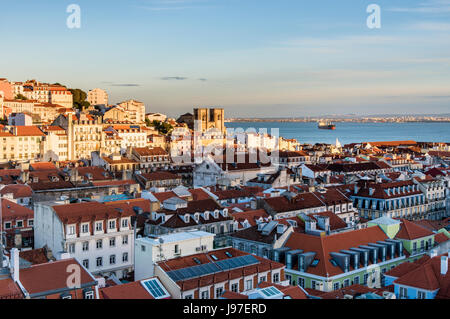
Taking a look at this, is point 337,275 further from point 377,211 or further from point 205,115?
point 205,115

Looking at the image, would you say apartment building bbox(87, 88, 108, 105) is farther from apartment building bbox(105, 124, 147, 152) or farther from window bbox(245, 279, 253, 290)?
window bbox(245, 279, 253, 290)

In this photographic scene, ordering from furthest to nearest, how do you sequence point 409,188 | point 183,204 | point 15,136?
point 15,136
point 409,188
point 183,204

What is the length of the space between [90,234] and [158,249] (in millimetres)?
6179

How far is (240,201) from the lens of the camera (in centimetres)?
4316

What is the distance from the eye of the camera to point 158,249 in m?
24.0

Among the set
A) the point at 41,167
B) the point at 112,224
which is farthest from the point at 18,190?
the point at 112,224

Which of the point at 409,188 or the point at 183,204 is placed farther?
the point at 409,188

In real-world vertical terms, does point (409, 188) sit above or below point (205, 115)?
below

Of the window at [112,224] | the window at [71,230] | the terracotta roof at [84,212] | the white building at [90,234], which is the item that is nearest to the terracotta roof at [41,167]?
the white building at [90,234]

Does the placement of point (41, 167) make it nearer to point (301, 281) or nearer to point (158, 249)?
point (158, 249)

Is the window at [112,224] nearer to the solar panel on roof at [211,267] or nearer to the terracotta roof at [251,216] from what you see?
the terracotta roof at [251,216]

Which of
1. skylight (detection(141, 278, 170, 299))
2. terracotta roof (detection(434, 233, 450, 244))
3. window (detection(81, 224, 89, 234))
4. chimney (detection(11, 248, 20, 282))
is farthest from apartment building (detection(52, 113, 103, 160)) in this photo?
chimney (detection(11, 248, 20, 282))

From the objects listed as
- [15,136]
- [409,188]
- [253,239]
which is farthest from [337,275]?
[15,136]
